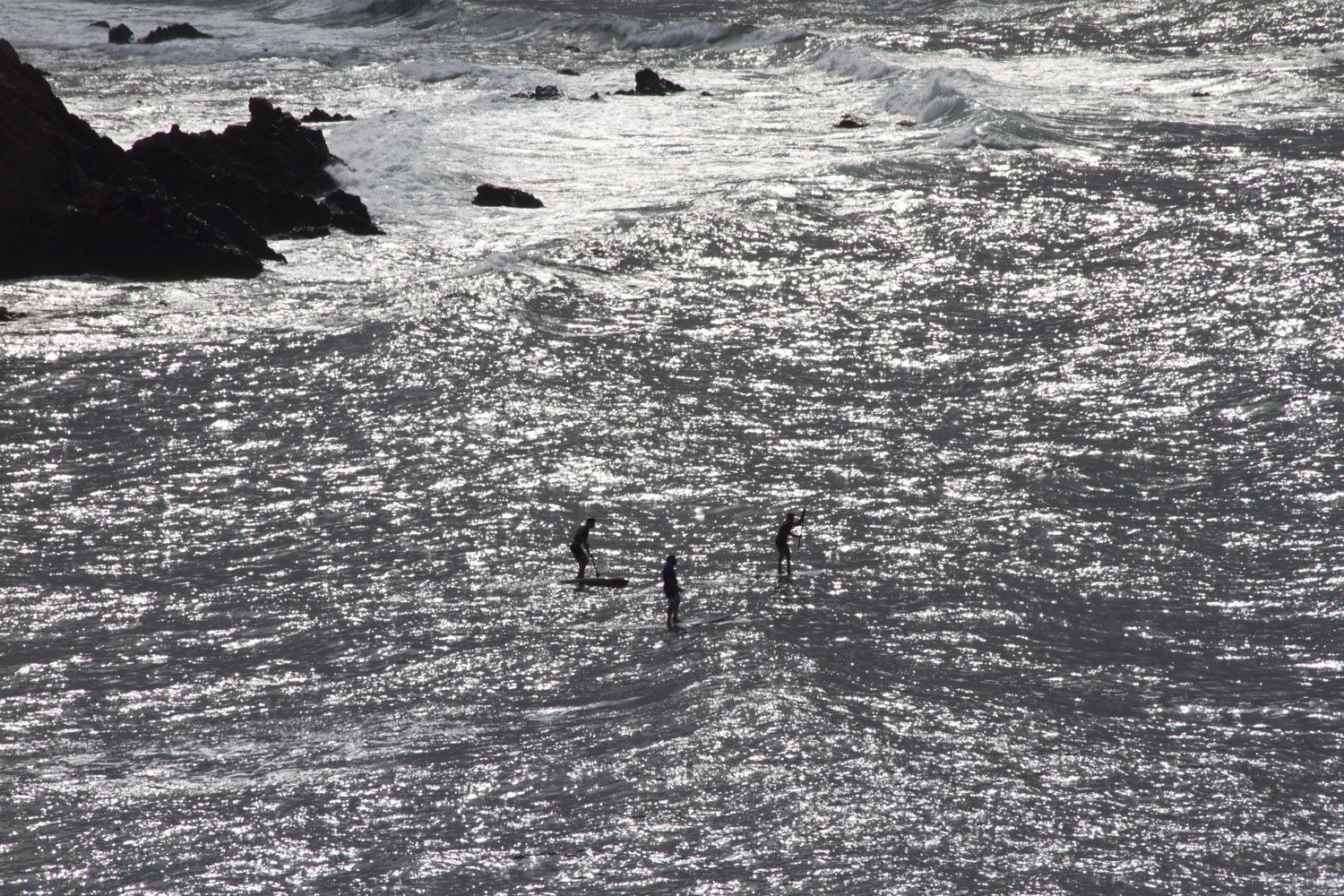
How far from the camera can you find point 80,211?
28.7 metres

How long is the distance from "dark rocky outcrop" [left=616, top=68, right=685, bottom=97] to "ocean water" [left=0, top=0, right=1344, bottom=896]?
48.6ft

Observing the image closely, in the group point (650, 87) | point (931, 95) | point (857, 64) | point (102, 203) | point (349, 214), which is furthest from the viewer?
point (857, 64)

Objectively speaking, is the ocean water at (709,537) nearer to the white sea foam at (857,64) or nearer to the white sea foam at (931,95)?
the white sea foam at (931,95)

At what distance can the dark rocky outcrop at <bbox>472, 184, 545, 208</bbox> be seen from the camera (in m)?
35.5

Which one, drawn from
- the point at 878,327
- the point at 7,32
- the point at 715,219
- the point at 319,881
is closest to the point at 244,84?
the point at 7,32

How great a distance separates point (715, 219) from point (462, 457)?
1407 cm

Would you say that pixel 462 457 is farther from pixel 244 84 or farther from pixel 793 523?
pixel 244 84

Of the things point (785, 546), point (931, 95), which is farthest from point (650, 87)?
point (785, 546)

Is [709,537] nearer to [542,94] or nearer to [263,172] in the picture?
[263,172]

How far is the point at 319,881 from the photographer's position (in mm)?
11789

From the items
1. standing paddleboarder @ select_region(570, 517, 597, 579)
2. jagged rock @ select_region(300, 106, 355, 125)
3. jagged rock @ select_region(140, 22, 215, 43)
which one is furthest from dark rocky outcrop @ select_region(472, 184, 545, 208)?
jagged rock @ select_region(140, 22, 215, 43)

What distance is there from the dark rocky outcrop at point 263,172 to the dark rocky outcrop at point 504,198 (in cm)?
347

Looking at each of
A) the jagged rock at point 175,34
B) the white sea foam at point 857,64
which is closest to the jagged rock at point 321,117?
the white sea foam at point 857,64

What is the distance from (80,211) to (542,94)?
85.6 feet
